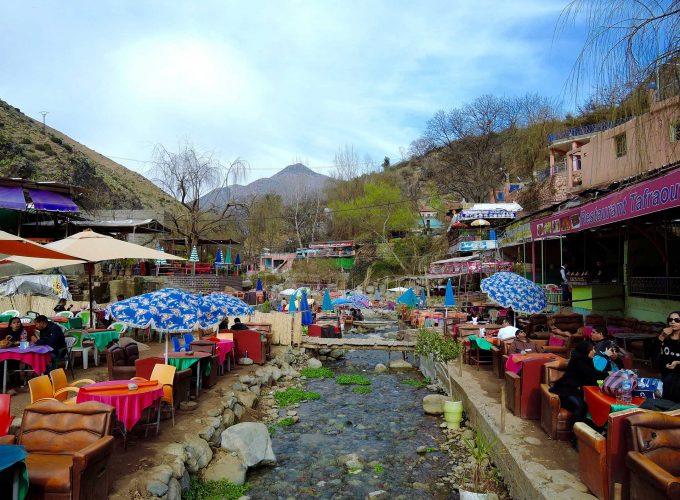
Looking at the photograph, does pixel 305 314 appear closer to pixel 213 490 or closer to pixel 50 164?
pixel 213 490

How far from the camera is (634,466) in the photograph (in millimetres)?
3666

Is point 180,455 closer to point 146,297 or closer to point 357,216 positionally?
point 146,297

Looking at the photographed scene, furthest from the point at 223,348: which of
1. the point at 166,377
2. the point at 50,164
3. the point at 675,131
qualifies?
the point at 50,164

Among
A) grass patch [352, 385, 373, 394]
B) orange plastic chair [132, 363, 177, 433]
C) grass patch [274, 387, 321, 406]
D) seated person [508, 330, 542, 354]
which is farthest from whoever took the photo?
grass patch [352, 385, 373, 394]

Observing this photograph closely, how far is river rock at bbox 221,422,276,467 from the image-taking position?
7566 mm

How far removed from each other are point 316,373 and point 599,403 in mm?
11199

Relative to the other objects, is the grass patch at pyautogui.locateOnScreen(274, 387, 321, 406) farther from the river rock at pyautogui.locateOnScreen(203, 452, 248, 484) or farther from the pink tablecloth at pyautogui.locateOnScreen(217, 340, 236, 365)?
the river rock at pyautogui.locateOnScreen(203, 452, 248, 484)

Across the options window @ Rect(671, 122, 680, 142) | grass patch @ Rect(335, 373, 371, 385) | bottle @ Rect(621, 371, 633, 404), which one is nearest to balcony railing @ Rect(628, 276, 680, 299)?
window @ Rect(671, 122, 680, 142)

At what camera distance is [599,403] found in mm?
5195

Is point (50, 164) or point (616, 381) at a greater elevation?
point (50, 164)

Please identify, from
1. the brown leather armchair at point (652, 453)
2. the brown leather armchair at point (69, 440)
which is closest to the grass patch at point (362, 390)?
the brown leather armchair at point (69, 440)

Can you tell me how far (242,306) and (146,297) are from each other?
3.46 m

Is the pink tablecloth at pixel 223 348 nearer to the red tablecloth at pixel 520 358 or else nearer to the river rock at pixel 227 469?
the river rock at pixel 227 469

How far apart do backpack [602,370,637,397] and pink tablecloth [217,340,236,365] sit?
28.3 feet
